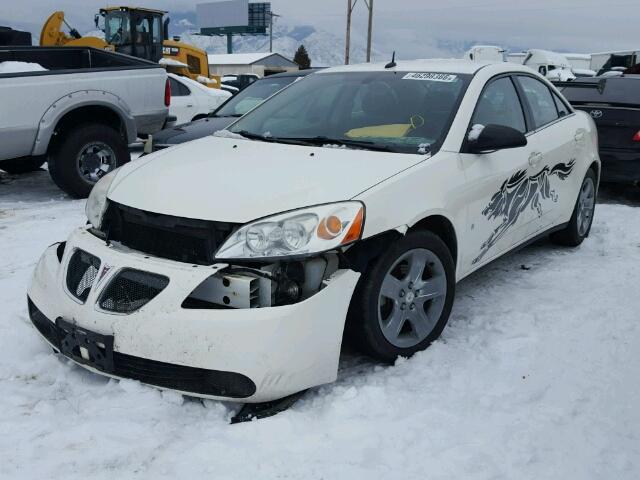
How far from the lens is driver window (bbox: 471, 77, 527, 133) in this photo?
153 inches

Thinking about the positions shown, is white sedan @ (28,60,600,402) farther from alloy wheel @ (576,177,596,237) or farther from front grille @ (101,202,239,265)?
alloy wheel @ (576,177,596,237)

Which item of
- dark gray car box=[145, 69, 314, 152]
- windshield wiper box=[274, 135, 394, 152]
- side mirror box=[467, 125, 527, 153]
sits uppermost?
side mirror box=[467, 125, 527, 153]

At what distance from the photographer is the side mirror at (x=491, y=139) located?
3.52m

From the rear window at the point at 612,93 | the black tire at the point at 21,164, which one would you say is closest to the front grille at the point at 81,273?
the black tire at the point at 21,164

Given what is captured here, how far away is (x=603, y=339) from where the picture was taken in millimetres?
3621

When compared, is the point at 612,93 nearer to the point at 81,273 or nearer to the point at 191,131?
the point at 191,131

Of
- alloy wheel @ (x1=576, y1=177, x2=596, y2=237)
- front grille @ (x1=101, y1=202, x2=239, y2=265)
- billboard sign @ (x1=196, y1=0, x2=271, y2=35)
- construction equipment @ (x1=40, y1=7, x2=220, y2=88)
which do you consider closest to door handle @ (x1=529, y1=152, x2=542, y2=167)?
alloy wheel @ (x1=576, y1=177, x2=596, y2=237)

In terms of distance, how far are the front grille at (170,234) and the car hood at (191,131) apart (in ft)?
11.4

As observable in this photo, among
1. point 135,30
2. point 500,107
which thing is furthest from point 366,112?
Result: point 135,30

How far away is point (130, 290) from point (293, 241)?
740mm

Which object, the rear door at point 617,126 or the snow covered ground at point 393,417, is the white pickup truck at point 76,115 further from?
the rear door at point 617,126

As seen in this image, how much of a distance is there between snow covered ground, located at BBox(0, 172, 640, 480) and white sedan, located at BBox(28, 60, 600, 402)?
15 cm

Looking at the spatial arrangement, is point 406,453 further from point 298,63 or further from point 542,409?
point 298,63

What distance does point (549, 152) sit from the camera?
4.50 metres
